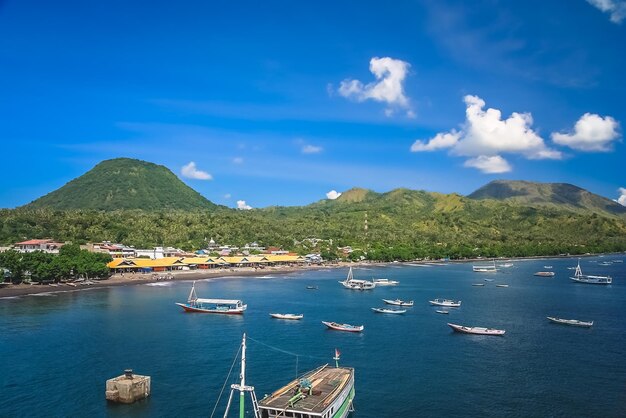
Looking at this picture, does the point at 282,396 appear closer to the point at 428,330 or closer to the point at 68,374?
the point at 68,374

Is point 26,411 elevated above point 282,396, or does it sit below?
below

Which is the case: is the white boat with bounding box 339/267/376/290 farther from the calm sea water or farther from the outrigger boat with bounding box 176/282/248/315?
the outrigger boat with bounding box 176/282/248/315

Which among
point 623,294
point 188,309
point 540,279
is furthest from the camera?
point 540,279

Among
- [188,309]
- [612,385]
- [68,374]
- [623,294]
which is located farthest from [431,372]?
[623,294]

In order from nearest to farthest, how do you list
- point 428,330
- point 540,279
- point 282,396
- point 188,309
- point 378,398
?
point 282,396, point 378,398, point 428,330, point 188,309, point 540,279

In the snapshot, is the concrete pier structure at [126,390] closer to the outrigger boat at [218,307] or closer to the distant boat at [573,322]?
the outrigger boat at [218,307]

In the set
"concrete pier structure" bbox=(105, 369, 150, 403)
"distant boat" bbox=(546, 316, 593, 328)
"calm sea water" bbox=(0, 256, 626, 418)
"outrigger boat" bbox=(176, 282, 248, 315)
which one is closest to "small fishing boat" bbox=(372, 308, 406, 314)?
"calm sea water" bbox=(0, 256, 626, 418)
